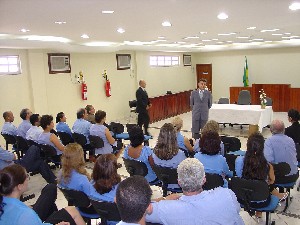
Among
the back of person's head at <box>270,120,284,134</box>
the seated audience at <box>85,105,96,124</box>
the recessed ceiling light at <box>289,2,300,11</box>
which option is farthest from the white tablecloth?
the back of person's head at <box>270,120,284,134</box>

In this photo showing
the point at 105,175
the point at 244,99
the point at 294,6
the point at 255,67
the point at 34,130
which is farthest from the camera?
the point at 255,67

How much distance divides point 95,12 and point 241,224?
360 centimetres

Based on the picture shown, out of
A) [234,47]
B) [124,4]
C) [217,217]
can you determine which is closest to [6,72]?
[124,4]

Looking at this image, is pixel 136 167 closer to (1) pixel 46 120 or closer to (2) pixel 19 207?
(2) pixel 19 207

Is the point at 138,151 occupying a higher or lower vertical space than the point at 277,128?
lower

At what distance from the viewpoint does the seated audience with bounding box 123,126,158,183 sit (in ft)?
13.0

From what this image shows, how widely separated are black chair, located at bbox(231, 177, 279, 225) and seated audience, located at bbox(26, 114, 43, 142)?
3662 mm

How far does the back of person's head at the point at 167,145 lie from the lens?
12.5 feet

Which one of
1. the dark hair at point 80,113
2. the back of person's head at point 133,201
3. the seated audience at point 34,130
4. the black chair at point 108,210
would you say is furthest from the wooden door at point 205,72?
the back of person's head at point 133,201

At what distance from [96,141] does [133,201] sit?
4170 millimetres

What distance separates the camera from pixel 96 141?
5.63m

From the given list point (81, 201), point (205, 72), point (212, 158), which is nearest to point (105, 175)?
point (81, 201)

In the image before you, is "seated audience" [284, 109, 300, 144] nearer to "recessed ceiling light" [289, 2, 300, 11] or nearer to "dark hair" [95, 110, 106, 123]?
"recessed ceiling light" [289, 2, 300, 11]

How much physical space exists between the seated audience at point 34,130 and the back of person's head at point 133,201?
13.9ft
